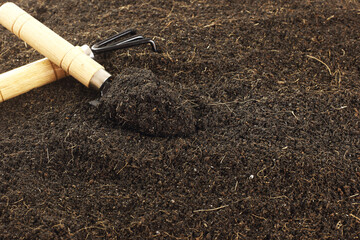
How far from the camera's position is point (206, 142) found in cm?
200

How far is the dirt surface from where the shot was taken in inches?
→ 68.8

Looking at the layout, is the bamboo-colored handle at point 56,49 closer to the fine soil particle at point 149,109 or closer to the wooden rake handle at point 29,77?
the wooden rake handle at point 29,77

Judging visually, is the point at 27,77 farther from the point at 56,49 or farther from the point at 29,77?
the point at 56,49

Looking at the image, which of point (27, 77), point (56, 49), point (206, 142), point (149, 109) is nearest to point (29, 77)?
point (27, 77)

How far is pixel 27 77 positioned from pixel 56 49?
233mm

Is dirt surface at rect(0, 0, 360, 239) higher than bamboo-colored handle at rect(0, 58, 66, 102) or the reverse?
the reverse

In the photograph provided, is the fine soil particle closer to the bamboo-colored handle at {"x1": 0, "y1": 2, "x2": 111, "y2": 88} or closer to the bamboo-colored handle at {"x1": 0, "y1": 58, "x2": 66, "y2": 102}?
the bamboo-colored handle at {"x1": 0, "y1": 2, "x2": 111, "y2": 88}

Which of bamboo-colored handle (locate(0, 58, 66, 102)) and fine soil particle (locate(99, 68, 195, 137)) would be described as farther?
bamboo-colored handle (locate(0, 58, 66, 102))

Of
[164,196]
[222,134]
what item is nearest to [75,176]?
[164,196]

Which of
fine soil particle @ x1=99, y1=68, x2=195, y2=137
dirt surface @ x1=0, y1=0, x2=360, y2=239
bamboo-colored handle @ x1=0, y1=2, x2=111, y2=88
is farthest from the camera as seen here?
bamboo-colored handle @ x1=0, y1=2, x2=111, y2=88

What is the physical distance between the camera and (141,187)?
6.09ft

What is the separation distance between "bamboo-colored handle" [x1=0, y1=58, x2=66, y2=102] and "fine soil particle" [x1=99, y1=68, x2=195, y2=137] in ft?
1.53

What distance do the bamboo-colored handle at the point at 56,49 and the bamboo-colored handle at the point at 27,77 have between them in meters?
Answer: 0.08

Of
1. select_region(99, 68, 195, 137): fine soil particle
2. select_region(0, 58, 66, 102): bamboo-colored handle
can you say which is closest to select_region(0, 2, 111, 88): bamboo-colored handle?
select_region(0, 58, 66, 102): bamboo-colored handle
